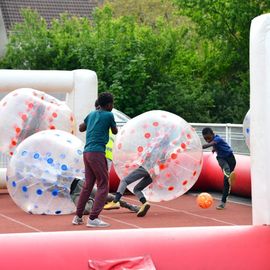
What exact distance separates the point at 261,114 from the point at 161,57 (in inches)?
683

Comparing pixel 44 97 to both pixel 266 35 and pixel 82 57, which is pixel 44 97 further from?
pixel 82 57

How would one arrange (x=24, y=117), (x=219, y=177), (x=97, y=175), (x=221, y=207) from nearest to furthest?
1. (x=97, y=175)
2. (x=221, y=207)
3. (x=24, y=117)
4. (x=219, y=177)

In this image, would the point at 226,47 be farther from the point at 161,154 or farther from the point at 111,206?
the point at 161,154

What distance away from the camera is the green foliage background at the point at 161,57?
2430cm

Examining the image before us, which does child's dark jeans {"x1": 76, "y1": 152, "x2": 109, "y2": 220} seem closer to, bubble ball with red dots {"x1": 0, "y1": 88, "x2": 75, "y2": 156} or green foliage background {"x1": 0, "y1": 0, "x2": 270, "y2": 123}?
bubble ball with red dots {"x1": 0, "y1": 88, "x2": 75, "y2": 156}

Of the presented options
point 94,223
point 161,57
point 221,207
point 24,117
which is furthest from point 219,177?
point 161,57

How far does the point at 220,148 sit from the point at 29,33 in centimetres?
1440

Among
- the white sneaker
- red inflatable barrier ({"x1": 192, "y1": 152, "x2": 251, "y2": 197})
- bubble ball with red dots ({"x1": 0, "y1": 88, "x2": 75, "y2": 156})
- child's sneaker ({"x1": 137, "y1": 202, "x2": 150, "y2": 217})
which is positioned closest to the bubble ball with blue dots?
child's sneaker ({"x1": 137, "y1": 202, "x2": 150, "y2": 217})

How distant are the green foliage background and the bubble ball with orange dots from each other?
12161 millimetres

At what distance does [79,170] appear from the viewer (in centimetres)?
1102

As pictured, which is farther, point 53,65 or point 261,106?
point 53,65

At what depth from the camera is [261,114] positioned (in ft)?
26.1

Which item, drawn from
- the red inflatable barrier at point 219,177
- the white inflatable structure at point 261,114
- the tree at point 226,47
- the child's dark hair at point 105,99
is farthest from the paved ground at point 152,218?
the tree at point 226,47

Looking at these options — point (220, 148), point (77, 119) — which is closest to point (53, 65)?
point (77, 119)
